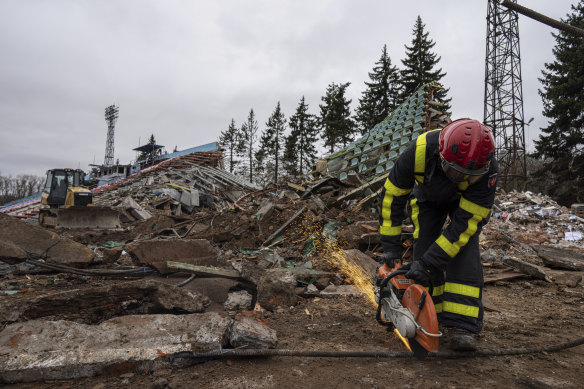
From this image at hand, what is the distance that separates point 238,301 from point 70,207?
8.67 metres

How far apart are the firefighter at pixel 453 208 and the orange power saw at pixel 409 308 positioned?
0.39ft

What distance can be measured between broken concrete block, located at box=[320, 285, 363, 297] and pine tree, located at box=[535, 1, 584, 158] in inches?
877

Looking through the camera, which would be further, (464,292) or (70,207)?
(70,207)

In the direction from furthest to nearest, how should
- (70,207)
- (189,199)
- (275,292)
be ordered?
(189,199), (70,207), (275,292)

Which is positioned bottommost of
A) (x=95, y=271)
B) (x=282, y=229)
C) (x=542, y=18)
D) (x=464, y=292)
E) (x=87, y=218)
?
(x=95, y=271)

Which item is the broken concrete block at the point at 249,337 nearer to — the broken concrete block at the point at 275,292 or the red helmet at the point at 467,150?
the broken concrete block at the point at 275,292

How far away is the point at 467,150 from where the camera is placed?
2.02 meters

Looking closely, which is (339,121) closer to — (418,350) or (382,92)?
(382,92)

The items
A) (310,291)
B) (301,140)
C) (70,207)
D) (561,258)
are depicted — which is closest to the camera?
(310,291)

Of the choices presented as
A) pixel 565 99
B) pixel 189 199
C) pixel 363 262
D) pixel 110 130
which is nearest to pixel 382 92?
pixel 565 99

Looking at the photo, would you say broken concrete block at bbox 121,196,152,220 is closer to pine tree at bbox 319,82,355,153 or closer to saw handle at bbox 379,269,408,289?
saw handle at bbox 379,269,408,289

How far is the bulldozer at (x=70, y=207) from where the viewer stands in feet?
31.2

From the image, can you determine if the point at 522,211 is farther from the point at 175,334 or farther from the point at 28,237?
the point at 28,237

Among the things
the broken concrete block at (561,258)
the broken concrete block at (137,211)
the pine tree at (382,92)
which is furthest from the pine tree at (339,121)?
the broken concrete block at (561,258)
